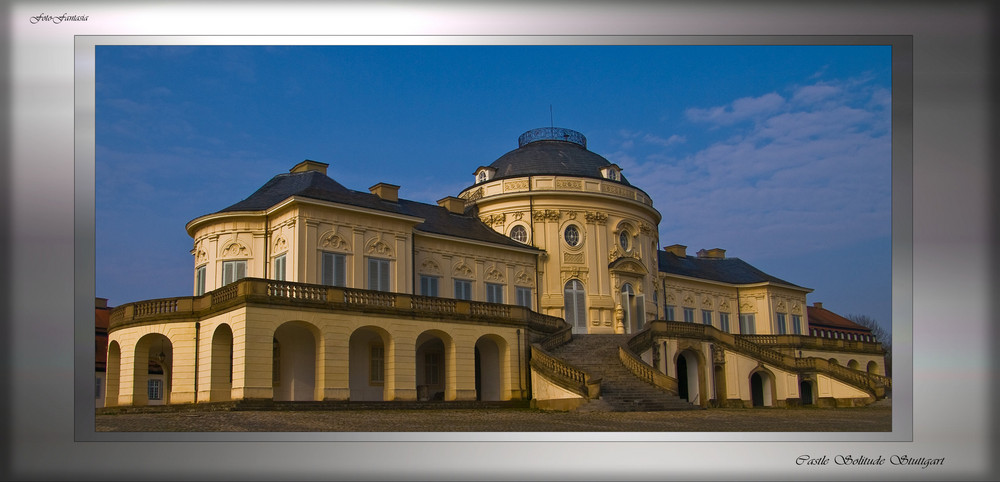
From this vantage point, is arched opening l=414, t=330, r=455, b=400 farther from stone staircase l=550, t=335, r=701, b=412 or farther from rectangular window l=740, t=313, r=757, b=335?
rectangular window l=740, t=313, r=757, b=335

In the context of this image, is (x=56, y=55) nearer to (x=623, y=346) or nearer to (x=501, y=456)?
(x=501, y=456)

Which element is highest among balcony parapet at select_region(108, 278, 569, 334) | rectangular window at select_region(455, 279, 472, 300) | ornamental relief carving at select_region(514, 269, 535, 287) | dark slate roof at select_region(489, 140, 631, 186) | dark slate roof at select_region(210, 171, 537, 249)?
dark slate roof at select_region(489, 140, 631, 186)

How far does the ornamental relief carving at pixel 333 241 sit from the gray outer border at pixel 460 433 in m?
14.1

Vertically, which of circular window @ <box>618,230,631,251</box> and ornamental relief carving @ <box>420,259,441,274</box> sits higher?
circular window @ <box>618,230,631,251</box>

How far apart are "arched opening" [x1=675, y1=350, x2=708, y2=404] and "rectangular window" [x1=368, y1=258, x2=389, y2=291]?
11.7 m

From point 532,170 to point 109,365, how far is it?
55.6 ft

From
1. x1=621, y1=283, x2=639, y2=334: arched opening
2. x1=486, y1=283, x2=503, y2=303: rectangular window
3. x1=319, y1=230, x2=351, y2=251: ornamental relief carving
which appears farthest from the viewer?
x1=621, y1=283, x2=639, y2=334: arched opening

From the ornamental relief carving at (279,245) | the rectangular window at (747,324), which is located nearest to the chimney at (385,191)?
the ornamental relief carving at (279,245)

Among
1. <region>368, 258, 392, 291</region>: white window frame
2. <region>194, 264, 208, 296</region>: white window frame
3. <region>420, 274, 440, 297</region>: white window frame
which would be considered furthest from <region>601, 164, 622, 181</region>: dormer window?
<region>194, 264, 208, 296</region>: white window frame

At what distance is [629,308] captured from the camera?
122 feet

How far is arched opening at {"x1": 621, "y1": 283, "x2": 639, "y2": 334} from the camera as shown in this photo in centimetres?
3688

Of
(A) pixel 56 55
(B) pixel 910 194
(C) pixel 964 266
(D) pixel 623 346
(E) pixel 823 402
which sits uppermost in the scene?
(A) pixel 56 55

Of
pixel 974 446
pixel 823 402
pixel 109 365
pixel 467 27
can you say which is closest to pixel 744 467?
pixel 974 446

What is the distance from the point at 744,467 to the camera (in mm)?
13469
